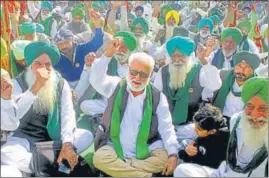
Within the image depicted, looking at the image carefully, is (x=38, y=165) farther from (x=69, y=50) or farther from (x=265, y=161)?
(x=69, y=50)

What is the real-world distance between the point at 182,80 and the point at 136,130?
37.6 inches

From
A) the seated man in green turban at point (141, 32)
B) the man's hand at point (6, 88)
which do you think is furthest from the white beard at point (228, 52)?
the man's hand at point (6, 88)

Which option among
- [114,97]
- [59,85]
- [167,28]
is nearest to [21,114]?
[59,85]

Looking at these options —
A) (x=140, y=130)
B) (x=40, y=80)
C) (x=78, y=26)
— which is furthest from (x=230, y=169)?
(x=78, y=26)

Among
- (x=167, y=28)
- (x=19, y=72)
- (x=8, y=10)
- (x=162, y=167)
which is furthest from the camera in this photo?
(x=167, y=28)

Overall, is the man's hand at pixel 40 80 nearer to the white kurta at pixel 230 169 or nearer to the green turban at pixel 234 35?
the white kurta at pixel 230 169

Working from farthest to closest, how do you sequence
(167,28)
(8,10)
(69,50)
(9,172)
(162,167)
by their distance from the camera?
(167,28), (69,50), (8,10), (162,167), (9,172)

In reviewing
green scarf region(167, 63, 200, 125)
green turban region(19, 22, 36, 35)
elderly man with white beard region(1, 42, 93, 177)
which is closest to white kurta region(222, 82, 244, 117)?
green scarf region(167, 63, 200, 125)

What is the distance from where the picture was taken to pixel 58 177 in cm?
453

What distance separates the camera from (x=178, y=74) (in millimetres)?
5352

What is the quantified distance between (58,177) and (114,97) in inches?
31.4

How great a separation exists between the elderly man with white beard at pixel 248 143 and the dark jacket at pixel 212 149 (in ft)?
0.24

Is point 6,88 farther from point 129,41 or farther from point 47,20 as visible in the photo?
point 47,20

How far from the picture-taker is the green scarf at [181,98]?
5.35 meters
